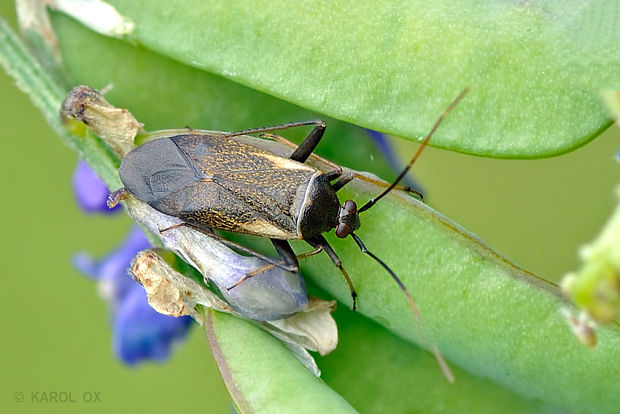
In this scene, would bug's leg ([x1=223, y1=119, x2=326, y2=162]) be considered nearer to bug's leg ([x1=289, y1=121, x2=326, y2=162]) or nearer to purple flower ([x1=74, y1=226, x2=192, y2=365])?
bug's leg ([x1=289, y1=121, x2=326, y2=162])

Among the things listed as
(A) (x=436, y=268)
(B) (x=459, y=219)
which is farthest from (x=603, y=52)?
(B) (x=459, y=219)

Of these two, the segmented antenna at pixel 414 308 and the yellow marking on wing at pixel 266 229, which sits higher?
the yellow marking on wing at pixel 266 229

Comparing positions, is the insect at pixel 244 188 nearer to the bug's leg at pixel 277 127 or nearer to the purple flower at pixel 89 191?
the bug's leg at pixel 277 127

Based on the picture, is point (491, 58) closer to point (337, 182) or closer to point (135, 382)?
point (337, 182)

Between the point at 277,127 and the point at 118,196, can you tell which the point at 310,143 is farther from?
the point at 118,196

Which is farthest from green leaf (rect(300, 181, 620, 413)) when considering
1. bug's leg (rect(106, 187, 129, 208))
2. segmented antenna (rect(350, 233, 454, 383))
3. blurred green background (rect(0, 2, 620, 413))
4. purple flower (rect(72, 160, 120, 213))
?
blurred green background (rect(0, 2, 620, 413))

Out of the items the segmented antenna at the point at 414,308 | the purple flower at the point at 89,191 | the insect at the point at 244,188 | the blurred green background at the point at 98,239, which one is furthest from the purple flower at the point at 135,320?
the blurred green background at the point at 98,239

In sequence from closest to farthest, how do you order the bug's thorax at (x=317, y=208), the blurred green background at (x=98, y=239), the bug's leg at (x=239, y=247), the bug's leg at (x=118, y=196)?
the bug's leg at (x=239, y=247) → the bug's leg at (x=118, y=196) → the bug's thorax at (x=317, y=208) → the blurred green background at (x=98, y=239)
